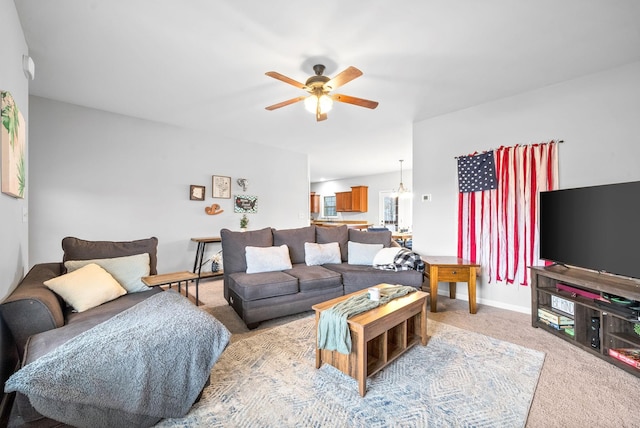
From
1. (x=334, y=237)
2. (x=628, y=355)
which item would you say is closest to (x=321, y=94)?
(x=334, y=237)

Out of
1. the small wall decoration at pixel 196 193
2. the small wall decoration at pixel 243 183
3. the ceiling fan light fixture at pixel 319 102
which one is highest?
the ceiling fan light fixture at pixel 319 102

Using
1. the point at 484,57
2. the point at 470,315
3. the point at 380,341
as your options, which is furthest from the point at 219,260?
the point at 484,57

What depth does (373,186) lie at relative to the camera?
904 cm

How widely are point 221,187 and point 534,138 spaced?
15.0 ft

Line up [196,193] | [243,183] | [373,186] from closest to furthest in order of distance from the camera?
[196,193]
[243,183]
[373,186]

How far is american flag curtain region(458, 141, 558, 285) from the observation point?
308 cm

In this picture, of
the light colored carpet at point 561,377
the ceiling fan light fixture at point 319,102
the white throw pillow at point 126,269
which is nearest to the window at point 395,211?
the light colored carpet at point 561,377

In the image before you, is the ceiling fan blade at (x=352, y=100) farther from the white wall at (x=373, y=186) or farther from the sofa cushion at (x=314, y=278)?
the white wall at (x=373, y=186)

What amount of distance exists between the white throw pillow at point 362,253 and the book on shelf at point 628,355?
7.43 feet

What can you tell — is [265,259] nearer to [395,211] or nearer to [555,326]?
[555,326]

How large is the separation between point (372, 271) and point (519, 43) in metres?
2.58

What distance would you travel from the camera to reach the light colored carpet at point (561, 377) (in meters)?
1.55

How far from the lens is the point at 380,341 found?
2.00 m

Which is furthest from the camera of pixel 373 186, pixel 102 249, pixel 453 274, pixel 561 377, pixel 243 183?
pixel 373 186
